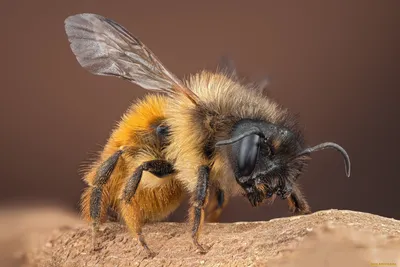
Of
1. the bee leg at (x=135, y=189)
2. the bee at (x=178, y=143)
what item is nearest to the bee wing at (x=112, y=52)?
the bee at (x=178, y=143)

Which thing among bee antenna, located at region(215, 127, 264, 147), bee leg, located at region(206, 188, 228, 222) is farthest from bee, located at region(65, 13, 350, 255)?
bee leg, located at region(206, 188, 228, 222)

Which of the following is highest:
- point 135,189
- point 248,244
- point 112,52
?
point 112,52

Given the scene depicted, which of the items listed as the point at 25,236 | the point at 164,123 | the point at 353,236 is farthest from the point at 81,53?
the point at 353,236

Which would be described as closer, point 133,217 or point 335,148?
point 335,148

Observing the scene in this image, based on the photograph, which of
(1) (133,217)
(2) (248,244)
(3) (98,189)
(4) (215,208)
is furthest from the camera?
(4) (215,208)

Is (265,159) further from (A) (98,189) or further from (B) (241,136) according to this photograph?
(A) (98,189)

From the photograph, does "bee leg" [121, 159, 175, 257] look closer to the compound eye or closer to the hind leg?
the hind leg

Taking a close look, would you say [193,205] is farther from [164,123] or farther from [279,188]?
[164,123]

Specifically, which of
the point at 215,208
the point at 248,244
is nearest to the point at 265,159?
the point at 248,244
